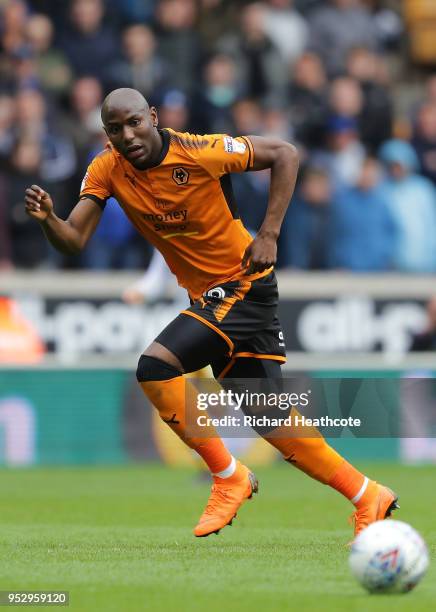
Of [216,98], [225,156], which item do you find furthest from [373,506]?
[216,98]

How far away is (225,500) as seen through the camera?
25.5ft

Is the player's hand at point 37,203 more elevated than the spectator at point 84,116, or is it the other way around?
the spectator at point 84,116

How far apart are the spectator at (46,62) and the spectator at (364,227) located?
136 inches

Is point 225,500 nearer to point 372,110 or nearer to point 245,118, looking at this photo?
point 245,118

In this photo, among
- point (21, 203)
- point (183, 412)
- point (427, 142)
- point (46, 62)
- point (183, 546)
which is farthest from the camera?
point (427, 142)

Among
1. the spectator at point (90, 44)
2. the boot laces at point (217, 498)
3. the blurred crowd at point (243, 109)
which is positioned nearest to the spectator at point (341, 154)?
the blurred crowd at point (243, 109)

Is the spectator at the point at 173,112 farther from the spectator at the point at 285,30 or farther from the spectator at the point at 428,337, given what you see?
the spectator at the point at 428,337

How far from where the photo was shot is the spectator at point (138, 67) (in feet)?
52.5

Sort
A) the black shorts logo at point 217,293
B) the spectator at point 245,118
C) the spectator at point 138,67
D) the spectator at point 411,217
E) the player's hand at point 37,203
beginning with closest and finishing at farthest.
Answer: the player's hand at point 37,203 < the black shorts logo at point 217,293 < the spectator at point 411,217 < the spectator at point 245,118 < the spectator at point 138,67

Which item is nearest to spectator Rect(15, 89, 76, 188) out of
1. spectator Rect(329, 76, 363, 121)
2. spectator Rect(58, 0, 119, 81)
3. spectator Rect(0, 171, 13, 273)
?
spectator Rect(0, 171, 13, 273)

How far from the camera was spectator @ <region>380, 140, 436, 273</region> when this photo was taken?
15430mm

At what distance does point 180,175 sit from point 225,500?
1767 mm

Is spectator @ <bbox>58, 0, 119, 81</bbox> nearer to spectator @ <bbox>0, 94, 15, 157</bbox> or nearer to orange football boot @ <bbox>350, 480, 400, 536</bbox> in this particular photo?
spectator @ <bbox>0, 94, 15, 157</bbox>

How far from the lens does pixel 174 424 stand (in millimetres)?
7664
